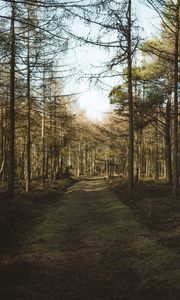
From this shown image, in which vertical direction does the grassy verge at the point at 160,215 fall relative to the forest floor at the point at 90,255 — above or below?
above

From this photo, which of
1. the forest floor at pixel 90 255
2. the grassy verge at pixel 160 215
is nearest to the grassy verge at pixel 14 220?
the forest floor at pixel 90 255

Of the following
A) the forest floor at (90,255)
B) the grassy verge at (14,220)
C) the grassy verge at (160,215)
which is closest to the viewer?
the forest floor at (90,255)

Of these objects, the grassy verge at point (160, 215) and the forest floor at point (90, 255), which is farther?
the grassy verge at point (160, 215)

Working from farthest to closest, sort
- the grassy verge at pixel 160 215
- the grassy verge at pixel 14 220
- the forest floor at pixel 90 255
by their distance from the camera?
the grassy verge at pixel 160 215 → the grassy verge at pixel 14 220 → the forest floor at pixel 90 255

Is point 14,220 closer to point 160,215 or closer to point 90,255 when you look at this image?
point 90,255

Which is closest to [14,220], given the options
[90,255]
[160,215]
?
[90,255]

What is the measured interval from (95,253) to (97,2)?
604 cm

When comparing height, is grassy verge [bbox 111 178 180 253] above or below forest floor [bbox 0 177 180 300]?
above

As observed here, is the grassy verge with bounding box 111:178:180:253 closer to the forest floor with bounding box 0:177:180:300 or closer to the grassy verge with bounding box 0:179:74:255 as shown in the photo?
the forest floor with bounding box 0:177:180:300

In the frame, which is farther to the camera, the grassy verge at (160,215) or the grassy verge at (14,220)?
the grassy verge at (160,215)

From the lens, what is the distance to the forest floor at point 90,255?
5867 mm

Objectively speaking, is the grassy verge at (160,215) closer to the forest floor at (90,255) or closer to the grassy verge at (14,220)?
the forest floor at (90,255)

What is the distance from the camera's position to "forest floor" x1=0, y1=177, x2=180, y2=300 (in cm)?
587

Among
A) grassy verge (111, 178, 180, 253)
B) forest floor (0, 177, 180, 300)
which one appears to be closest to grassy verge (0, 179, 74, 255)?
forest floor (0, 177, 180, 300)
